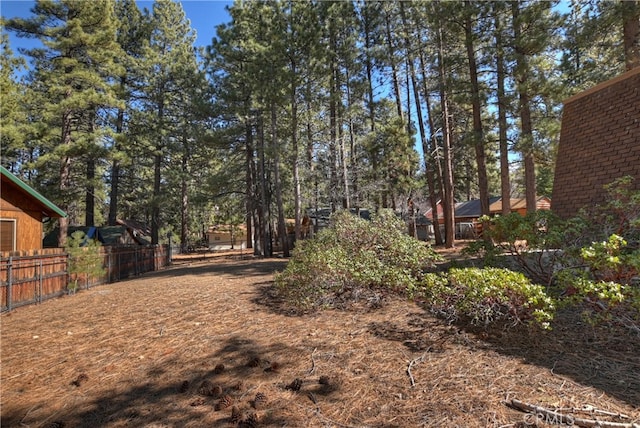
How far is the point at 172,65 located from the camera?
20.7 m

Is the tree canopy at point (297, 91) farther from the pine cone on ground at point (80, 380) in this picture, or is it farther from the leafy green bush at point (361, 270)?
the pine cone on ground at point (80, 380)

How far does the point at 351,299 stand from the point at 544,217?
290 centimetres

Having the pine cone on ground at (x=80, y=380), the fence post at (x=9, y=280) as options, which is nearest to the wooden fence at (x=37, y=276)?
the fence post at (x=9, y=280)

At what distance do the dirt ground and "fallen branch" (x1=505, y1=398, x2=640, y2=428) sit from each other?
0.10 ft

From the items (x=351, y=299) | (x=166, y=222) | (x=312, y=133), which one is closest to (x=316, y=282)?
(x=351, y=299)

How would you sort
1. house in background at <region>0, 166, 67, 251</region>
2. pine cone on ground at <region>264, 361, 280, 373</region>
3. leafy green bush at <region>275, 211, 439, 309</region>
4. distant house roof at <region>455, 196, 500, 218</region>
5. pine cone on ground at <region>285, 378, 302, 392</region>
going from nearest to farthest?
1. pine cone on ground at <region>285, 378, 302, 392</region>
2. pine cone on ground at <region>264, 361, 280, 373</region>
3. leafy green bush at <region>275, 211, 439, 309</region>
4. house in background at <region>0, 166, 67, 251</region>
5. distant house roof at <region>455, 196, 500, 218</region>

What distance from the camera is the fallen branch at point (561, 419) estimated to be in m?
2.19

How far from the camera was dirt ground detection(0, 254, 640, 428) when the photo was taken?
255 centimetres

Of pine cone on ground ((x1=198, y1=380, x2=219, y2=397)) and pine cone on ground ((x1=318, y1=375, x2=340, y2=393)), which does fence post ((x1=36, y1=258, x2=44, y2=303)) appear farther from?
pine cone on ground ((x1=318, y1=375, x2=340, y2=393))

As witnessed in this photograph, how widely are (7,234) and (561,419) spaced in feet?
42.8

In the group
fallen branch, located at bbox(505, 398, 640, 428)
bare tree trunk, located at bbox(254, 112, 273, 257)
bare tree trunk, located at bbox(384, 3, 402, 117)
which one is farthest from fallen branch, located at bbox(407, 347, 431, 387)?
bare tree trunk, located at bbox(384, 3, 402, 117)

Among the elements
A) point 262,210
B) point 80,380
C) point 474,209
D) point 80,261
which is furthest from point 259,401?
point 474,209

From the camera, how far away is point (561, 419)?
2.27 m

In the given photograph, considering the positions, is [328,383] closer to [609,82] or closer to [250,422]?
[250,422]
